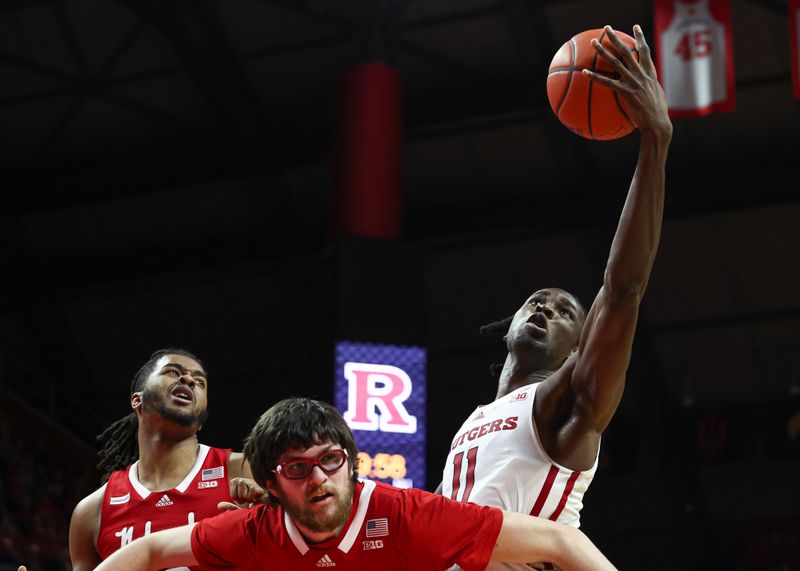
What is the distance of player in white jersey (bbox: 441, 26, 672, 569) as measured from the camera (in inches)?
156

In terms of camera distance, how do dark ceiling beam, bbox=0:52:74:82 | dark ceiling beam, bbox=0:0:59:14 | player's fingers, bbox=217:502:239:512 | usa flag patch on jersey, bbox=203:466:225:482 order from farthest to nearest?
1. dark ceiling beam, bbox=0:52:74:82
2. dark ceiling beam, bbox=0:0:59:14
3. usa flag patch on jersey, bbox=203:466:225:482
4. player's fingers, bbox=217:502:239:512

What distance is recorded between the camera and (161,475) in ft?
18.0

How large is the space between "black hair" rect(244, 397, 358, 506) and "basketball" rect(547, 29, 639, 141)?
1.34 meters

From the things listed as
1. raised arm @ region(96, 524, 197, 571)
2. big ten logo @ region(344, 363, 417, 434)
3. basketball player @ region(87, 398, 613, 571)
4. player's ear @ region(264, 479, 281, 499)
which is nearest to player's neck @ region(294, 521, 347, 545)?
basketball player @ region(87, 398, 613, 571)

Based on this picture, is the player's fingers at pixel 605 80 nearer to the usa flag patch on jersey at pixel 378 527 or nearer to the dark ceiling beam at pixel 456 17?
the usa flag patch on jersey at pixel 378 527

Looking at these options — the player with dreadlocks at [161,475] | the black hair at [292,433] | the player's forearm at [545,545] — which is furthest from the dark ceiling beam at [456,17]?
the player's forearm at [545,545]

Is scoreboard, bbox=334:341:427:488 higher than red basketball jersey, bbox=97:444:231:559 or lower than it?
higher

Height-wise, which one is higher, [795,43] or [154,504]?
[795,43]

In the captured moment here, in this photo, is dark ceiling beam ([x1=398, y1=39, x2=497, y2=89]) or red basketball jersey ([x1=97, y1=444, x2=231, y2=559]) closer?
red basketball jersey ([x1=97, y1=444, x2=231, y2=559])

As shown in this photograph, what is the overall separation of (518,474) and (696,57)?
7007mm

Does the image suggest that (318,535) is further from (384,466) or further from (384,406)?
(384,406)

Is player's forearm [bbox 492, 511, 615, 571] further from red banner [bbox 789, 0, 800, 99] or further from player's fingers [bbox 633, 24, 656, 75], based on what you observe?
red banner [bbox 789, 0, 800, 99]

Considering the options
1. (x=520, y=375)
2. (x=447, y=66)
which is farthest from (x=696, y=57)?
(x=520, y=375)

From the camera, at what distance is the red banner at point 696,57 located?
10.4 metres
